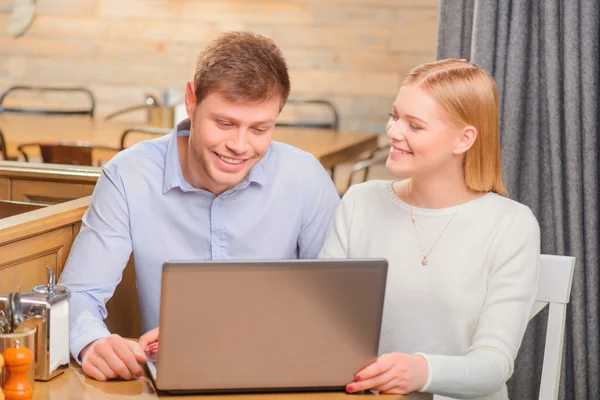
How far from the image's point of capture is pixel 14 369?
1.32m

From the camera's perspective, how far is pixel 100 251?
179 cm

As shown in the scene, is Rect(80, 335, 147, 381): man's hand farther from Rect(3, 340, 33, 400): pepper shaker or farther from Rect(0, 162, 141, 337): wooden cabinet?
Rect(0, 162, 141, 337): wooden cabinet

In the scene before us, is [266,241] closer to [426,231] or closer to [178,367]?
[426,231]

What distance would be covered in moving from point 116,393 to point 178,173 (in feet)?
1.90

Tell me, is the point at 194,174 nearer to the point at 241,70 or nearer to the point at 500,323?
the point at 241,70

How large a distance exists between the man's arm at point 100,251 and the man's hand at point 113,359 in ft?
0.78

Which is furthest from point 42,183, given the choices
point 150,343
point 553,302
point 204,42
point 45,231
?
point 204,42

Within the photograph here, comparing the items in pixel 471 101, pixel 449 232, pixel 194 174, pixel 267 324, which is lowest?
pixel 267 324

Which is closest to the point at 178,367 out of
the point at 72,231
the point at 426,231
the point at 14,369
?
the point at 14,369

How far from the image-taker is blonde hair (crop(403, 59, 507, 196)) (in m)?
1.69

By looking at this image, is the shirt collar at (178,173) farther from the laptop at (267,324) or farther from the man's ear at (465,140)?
the laptop at (267,324)

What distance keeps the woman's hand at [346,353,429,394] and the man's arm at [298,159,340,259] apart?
56 centimetres

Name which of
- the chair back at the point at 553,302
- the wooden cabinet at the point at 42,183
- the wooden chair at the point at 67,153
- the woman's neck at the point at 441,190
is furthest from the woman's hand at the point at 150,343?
the wooden chair at the point at 67,153

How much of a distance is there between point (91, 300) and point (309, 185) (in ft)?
1.69
